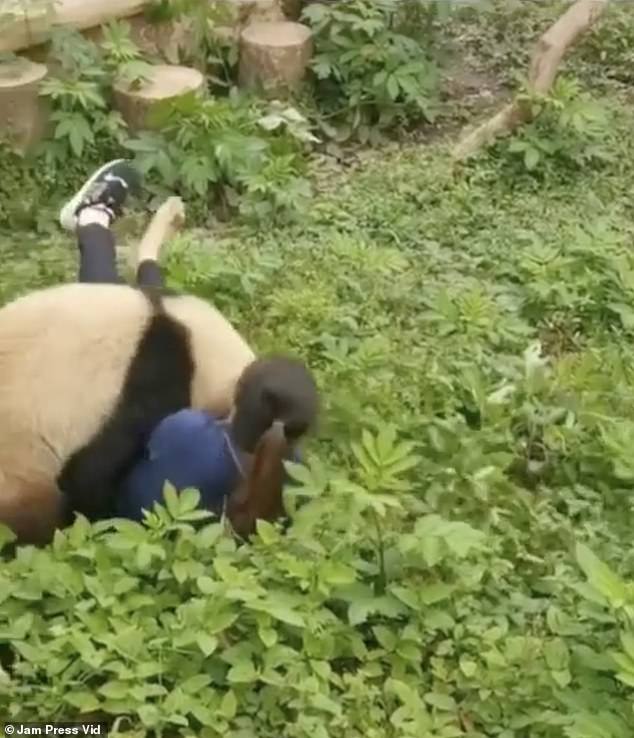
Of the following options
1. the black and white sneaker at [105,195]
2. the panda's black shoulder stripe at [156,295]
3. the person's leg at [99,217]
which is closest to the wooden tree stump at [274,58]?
the person's leg at [99,217]

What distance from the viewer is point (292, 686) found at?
330 centimetres

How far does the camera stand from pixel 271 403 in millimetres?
3719

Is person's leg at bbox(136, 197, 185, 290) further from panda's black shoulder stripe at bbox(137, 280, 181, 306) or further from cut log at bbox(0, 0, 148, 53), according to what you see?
cut log at bbox(0, 0, 148, 53)

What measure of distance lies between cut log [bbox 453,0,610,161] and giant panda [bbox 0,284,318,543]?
272 centimetres

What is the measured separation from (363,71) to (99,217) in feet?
6.75

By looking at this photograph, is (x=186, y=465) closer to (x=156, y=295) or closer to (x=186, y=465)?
(x=186, y=465)

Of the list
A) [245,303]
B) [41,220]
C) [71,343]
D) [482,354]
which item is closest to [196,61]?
[41,220]

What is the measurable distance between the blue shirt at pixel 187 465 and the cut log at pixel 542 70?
Answer: 2.91 meters

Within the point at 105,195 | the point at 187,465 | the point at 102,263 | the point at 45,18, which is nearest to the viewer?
the point at 187,465

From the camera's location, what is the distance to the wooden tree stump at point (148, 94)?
6094mm

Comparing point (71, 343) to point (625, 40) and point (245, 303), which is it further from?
point (625, 40)

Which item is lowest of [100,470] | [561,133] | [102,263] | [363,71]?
[561,133]

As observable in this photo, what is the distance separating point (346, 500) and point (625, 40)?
4.51 m

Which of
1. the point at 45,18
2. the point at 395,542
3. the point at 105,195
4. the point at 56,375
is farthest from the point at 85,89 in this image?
the point at 395,542
